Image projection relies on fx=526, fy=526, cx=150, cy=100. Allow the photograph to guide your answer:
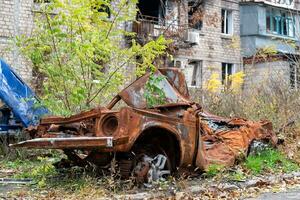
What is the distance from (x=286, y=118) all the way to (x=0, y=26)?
14731 mm

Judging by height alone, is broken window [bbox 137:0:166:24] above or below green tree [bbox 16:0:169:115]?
above

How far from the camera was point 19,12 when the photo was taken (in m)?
25.0

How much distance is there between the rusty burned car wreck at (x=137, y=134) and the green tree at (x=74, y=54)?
2.60 meters

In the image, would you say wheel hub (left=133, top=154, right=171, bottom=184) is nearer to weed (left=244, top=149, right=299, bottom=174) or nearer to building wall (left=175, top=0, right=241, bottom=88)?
weed (left=244, top=149, right=299, bottom=174)

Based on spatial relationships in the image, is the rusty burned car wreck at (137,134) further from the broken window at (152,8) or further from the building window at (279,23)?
the building window at (279,23)

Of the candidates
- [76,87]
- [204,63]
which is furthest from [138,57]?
[204,63]

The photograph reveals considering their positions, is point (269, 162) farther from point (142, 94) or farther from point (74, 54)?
point (74, 54)

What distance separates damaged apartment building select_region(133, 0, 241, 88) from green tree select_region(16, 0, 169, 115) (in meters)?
16.6

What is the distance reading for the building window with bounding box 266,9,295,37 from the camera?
37594mm

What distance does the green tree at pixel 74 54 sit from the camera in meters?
11.4

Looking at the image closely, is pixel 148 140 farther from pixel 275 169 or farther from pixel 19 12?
pixel 19 12

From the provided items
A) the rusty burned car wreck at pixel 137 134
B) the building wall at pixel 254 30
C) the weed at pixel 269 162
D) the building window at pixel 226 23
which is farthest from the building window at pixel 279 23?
the rusty burned car wreck at pixel 137 134

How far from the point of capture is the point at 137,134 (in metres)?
7.66

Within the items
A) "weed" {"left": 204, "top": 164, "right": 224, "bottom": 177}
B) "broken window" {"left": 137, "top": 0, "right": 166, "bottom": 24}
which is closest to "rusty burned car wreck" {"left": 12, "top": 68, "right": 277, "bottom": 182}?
"weed" {"left": 204, "top": 164, "right": 224, "bottom": 177}
